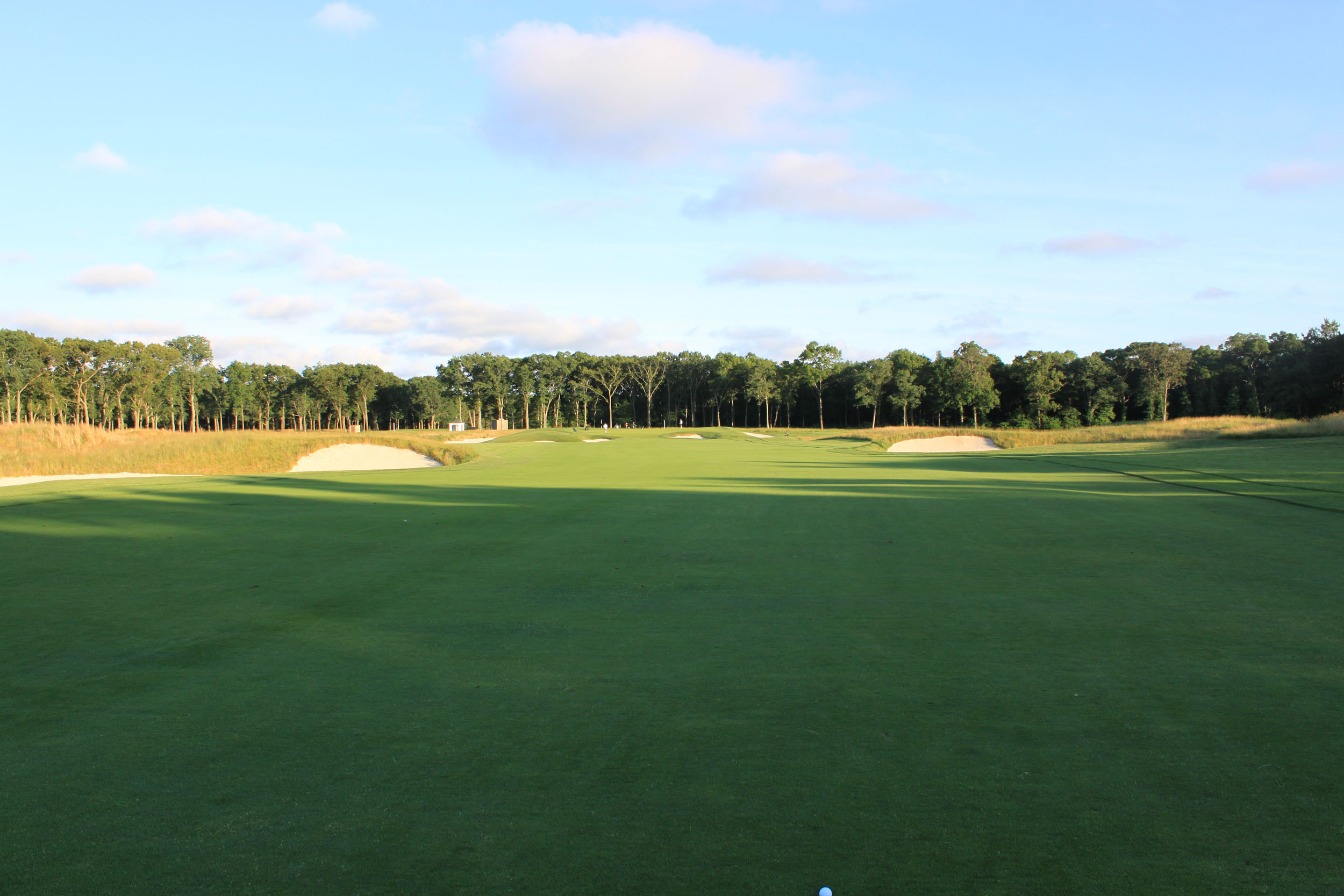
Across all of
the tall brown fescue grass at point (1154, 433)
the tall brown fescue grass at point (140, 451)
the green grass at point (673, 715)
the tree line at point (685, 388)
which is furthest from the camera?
the tree line at point (685, 388)

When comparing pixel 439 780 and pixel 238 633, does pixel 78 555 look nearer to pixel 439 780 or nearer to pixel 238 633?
pixel 238 633

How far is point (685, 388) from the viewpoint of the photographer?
330 ft

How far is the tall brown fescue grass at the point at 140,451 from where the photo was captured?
20234mm

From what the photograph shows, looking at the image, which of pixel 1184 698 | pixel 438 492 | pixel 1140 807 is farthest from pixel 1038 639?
pixel 438 492

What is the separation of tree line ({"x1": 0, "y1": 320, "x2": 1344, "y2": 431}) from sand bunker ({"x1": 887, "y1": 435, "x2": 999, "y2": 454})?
30069 millimetres

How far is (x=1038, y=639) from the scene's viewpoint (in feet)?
16.3

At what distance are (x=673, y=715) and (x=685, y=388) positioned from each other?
319ft

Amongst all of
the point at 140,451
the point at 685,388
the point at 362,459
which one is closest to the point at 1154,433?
the point at 362,459

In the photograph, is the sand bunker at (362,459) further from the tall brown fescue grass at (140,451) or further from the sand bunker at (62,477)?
the sand bunker at (62,477)

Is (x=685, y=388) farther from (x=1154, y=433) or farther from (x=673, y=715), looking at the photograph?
(x=673, y=715)

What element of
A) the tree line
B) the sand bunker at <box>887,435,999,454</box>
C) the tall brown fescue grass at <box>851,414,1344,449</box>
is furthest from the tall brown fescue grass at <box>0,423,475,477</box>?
the tree line

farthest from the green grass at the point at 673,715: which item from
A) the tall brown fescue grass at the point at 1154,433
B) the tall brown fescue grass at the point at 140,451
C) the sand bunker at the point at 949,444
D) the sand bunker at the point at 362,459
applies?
the sand bunker at the point at 949,444

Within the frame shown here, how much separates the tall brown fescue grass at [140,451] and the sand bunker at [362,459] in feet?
0.91

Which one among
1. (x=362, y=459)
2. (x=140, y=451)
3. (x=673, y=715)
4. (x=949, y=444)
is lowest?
(x=949, y=444)
